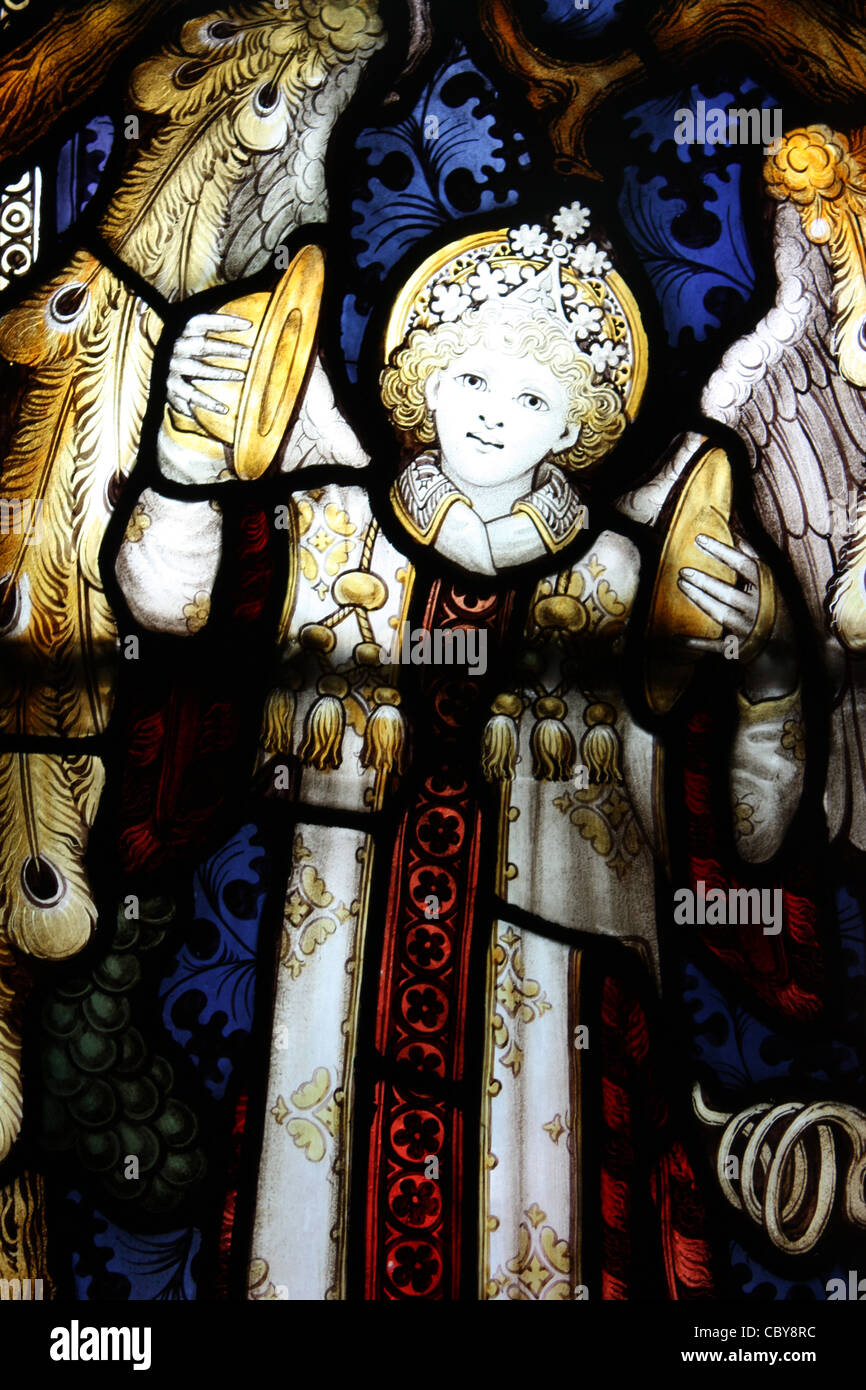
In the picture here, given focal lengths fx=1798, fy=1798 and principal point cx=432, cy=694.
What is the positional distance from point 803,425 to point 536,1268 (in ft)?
6.53

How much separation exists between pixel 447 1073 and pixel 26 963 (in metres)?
0.93

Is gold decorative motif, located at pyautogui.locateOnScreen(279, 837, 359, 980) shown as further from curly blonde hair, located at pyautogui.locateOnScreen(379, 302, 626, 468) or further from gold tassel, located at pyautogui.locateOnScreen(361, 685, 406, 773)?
curly blonde hair, located at pyautogui.locateOnScreen(379, 302, 626, 468)

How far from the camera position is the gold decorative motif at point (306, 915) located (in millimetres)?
3869

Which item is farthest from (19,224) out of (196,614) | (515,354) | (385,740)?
(385,740)

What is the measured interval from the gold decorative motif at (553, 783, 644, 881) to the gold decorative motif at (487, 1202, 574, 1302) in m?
0.77

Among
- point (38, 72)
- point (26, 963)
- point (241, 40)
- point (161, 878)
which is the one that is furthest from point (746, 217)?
point (26, 963)

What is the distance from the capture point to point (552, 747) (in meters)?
4.00

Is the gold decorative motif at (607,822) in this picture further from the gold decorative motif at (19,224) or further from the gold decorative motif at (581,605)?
the gold decorative motif at (19,224)

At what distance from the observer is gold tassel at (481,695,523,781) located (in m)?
3.99

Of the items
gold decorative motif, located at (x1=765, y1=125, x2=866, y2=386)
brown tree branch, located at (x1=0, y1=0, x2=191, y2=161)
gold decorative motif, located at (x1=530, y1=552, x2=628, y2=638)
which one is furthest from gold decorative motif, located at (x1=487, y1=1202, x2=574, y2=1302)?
brown tree branch, located at (x1=0, y1=0, x2=191, y2=161)

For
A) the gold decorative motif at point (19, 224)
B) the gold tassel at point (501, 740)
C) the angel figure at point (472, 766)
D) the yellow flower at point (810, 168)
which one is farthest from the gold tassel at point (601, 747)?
the gold decorative motif at point (19, 224)

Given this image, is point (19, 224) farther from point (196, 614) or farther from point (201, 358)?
point (196, 614)

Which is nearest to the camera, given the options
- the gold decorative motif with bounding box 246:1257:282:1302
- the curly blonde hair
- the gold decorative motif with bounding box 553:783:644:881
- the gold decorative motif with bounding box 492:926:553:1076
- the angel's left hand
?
the gold decorative motif with bounding box 246:1257:282:1302

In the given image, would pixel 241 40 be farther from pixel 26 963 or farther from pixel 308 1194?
pixel 308 1194
